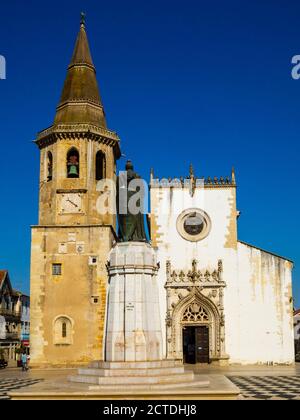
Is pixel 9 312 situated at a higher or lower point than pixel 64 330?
higher

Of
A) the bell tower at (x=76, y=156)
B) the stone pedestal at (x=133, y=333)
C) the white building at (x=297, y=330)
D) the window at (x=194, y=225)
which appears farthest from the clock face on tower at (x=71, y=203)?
the white building at (x=297, y=330)

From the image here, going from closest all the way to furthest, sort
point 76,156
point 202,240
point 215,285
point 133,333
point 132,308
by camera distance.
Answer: point 133,333, point 132,308, point 215,285, point 202,240, point 76,156

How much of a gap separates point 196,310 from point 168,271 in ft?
8.86

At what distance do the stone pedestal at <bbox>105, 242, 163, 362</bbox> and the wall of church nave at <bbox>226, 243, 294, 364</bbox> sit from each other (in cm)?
1797

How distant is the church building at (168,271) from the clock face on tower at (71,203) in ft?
0.19

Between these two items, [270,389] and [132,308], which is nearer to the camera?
[132,308]

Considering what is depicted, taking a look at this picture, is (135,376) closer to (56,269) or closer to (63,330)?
(63,330)

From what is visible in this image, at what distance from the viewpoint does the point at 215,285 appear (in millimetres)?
32562

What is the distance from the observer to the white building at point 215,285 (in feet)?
106

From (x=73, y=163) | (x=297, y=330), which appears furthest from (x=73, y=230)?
(x=297, y=330)
